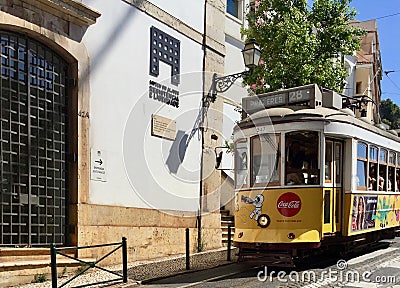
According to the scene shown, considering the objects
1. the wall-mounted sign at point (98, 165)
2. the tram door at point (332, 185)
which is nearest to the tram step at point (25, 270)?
the wall-mounted sign at point (98, 165)

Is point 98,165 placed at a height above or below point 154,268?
above

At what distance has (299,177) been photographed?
9141 mm

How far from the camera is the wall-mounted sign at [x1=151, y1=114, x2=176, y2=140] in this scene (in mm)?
12227

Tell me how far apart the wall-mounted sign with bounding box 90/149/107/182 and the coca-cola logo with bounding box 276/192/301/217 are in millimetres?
3769

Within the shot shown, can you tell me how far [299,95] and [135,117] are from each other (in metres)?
3.86

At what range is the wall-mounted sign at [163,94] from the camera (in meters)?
12.2

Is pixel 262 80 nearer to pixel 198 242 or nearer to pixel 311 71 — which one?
pixel 311 71

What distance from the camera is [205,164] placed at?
14.2 m

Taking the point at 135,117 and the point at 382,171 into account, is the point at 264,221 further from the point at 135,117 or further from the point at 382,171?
the point at 135,117

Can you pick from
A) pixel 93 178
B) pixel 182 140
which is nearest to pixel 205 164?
pixel 182 140

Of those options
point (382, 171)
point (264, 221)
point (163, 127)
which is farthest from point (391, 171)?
point (163, 127)

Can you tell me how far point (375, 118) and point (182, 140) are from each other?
29774 mm

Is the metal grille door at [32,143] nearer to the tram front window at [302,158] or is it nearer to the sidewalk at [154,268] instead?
the sidewalk at [154,268]

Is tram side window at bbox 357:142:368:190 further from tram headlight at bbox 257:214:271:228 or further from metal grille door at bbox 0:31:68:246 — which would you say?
metal grille door at bbox 0:31:68:246
